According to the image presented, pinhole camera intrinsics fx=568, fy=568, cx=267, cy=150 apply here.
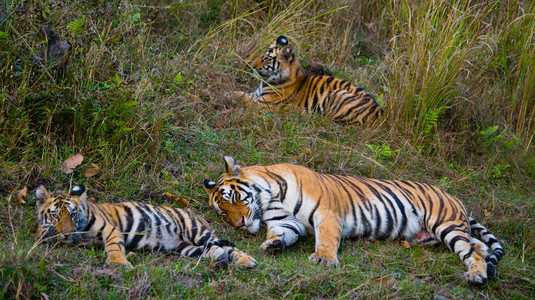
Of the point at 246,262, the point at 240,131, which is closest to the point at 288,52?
the point at 240,131

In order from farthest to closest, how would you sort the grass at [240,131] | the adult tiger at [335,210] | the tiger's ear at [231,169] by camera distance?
the tiger's ear at [231,169]
the adult tiger at [335,210]
the grass at [240,131]

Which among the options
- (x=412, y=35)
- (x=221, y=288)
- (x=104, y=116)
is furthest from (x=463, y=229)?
(x=104, y=116)

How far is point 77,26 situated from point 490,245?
4.34 meters

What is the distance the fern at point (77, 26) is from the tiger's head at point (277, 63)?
2.84 metres

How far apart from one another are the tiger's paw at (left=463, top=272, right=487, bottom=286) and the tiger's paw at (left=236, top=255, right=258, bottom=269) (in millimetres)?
1626

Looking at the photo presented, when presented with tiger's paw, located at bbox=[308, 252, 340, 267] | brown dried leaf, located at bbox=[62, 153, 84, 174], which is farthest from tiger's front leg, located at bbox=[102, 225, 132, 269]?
tiger's paw, located at bbox=[308, 252, 340, 267]

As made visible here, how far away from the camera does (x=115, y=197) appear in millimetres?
5027

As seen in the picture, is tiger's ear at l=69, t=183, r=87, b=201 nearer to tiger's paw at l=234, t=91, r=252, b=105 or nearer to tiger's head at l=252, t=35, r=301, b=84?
tiger's paw at l=234, t=91, r=252, b=105

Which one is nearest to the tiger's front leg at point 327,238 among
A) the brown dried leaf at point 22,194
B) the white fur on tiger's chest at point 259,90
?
the brown dried leaf at point 22,194

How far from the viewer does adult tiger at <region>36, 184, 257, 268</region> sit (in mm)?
4031

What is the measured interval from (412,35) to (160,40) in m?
3.29

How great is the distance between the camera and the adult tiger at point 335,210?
15.9ft

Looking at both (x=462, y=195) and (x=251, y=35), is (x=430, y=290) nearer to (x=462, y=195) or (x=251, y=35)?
(x=462, y=195)

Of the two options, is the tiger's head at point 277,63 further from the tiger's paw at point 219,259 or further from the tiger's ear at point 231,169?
the tiger's paw at point 219,259
